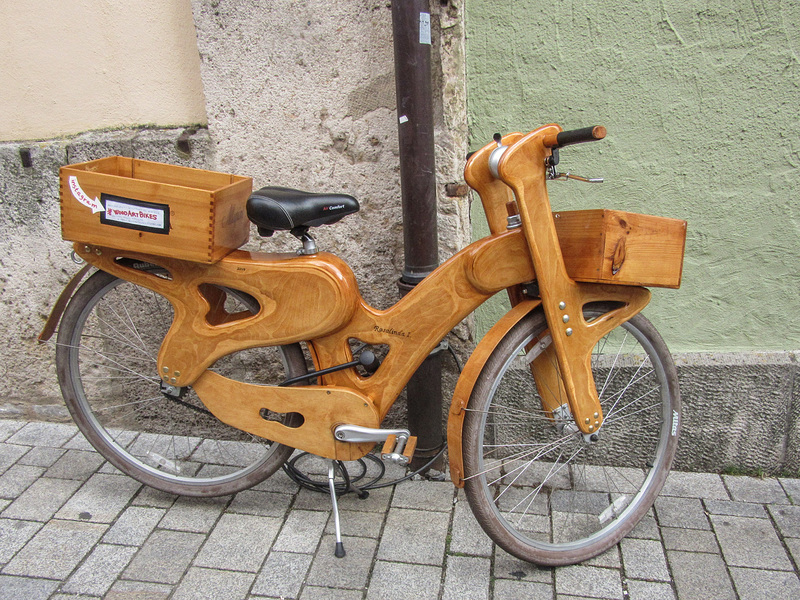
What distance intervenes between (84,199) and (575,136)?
5.36 ft

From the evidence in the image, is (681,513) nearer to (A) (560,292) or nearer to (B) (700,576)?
(B) (700,576)

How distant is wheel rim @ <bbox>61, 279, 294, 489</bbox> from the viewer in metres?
3.22

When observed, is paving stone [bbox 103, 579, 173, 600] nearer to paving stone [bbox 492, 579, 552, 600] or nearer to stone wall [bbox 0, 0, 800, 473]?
paving stone [bbox 492, 579, 552, 600]

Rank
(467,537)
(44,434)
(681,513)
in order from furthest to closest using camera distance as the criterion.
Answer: (44,434) → (681,513) → (467,537)

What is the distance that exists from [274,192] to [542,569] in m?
1.63

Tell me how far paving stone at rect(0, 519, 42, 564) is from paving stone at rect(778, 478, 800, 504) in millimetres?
2979

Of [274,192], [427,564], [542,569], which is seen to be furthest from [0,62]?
[542,569]

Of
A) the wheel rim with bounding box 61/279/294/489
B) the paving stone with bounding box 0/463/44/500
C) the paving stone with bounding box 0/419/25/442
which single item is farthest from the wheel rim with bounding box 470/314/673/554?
the paving stone with bounding box 0/419/25/442

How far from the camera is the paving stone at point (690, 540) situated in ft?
8.58

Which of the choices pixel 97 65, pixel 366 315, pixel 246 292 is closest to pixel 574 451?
pixel 366 315

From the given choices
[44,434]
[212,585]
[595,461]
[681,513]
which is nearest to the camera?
[212,585]

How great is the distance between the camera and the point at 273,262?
2508mm

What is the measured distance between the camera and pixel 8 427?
3516 mm

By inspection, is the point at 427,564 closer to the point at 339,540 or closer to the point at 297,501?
the point at 339,540
